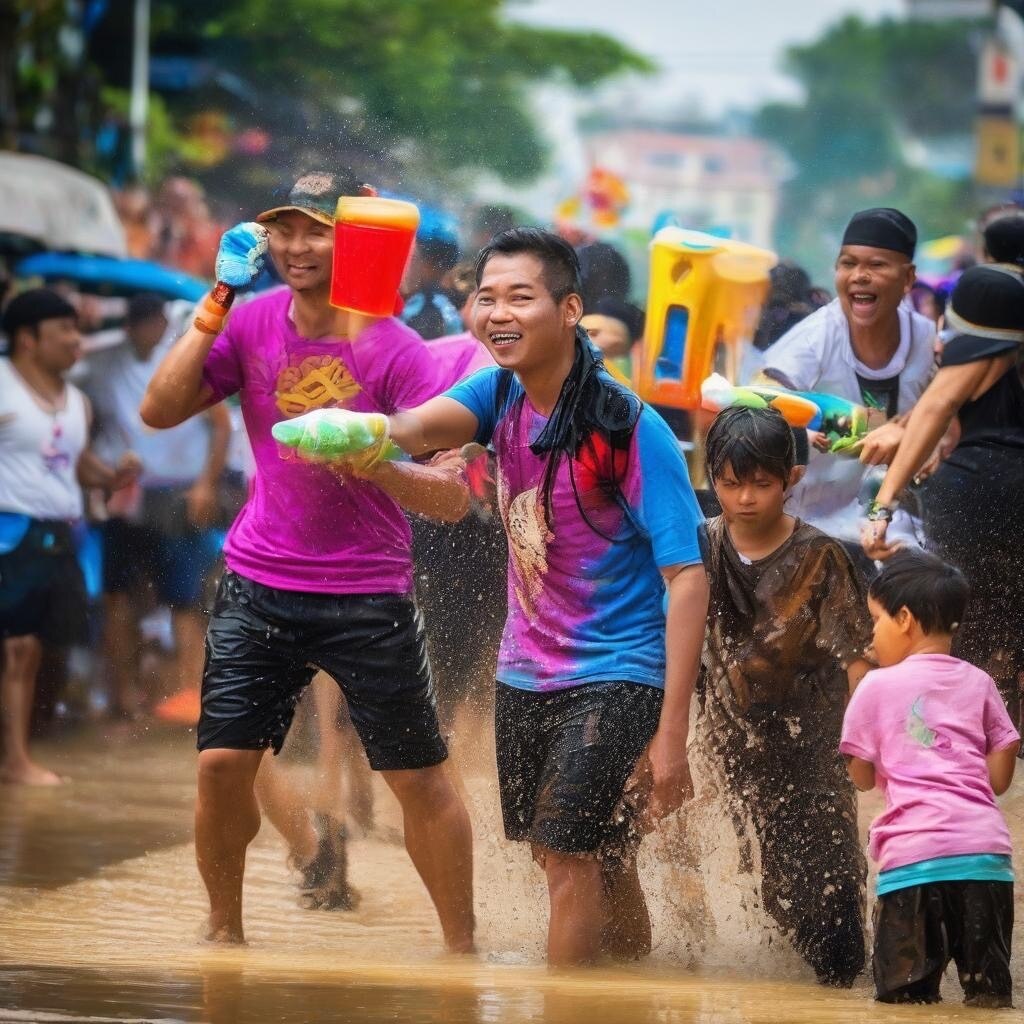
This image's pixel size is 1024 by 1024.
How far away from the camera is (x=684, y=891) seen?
5.41 meters

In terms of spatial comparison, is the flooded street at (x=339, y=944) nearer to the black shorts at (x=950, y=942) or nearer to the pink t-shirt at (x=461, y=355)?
the black shorts at (x=950, y=942)

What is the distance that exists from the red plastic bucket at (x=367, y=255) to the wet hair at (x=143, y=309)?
5.36 meters

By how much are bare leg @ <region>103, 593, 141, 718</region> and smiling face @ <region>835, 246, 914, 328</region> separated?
484 centimetres

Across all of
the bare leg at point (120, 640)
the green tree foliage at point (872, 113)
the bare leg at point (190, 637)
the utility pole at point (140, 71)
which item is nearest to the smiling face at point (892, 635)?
the bare leg at point (190, 637)

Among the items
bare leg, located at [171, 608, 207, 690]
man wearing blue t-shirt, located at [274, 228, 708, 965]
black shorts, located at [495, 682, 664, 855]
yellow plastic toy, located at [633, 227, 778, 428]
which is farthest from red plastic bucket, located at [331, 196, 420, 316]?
bare leg, located at [171, 608, 207, 690]

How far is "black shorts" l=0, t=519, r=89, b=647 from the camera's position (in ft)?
28.5

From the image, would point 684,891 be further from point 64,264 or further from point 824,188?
point 824,188

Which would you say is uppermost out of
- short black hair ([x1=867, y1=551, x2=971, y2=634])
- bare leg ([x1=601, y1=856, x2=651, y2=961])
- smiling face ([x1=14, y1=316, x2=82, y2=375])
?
smiling face ([x1=14, y1=316, x2=82, y2=375])

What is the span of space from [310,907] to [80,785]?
2547 millimetres

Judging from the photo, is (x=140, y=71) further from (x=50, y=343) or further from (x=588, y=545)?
(x=588, y=545)

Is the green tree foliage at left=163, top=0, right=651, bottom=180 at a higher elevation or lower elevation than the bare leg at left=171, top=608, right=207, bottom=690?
higher

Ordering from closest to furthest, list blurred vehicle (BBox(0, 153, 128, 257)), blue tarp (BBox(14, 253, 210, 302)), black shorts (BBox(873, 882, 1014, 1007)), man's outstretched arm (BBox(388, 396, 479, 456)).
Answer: black shorts (BBox(873, 882, 1014, 1007)) < man's outstretched arm (BBox(388, 396, 479, 456)) < blue tarp (BBox(14, 253, 210, 302)) < blurred vehicle (BBox(0, 153, 128, 257))

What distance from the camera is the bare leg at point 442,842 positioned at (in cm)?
530

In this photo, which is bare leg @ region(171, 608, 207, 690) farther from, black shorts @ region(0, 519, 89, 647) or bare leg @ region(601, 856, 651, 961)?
bare leg @ region(601, 856, 651, 961)
